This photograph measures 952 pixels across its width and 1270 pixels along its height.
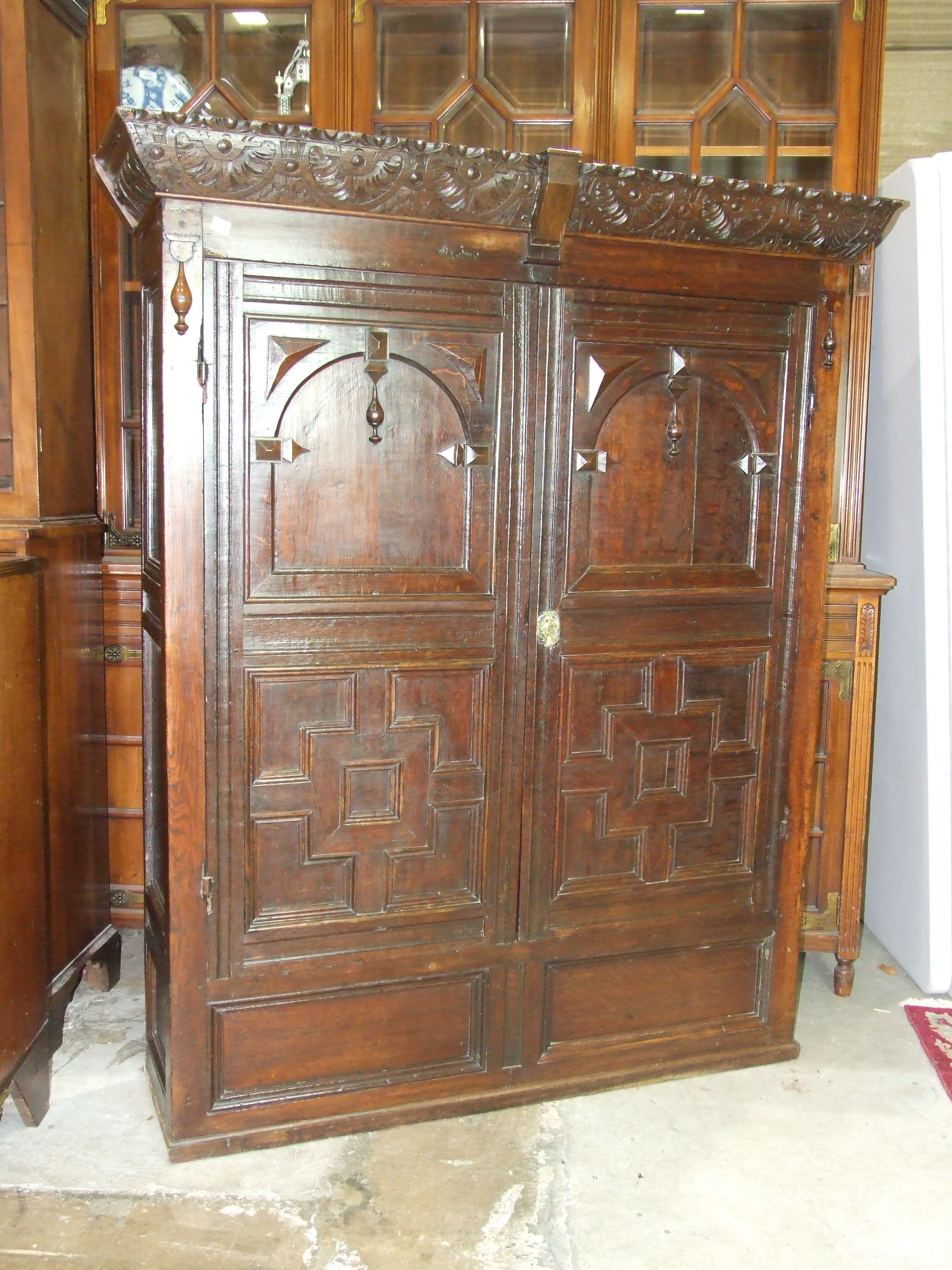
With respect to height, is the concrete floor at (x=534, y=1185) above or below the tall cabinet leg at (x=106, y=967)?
below

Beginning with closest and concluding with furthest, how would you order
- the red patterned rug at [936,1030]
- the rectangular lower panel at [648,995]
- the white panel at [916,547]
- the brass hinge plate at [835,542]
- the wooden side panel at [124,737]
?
the rectangular lower panel at [648,995], the red patterned rug at [936,1030], the white panel at [916,547], the wooden side panel at [124,737], the brass hinge plate at [835,542]

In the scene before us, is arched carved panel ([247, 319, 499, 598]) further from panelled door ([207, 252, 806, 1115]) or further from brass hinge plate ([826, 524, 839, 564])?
brass hinge plate ([826, 524, 839, 564])

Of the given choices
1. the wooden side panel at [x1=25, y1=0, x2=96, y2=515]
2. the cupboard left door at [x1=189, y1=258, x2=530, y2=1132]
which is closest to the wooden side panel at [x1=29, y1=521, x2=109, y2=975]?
the wooden side panel at [x1=25, y1=0, x2=96, y2=515]

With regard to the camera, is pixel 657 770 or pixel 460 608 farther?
pixel 657 770

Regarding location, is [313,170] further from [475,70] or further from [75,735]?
[75,735]

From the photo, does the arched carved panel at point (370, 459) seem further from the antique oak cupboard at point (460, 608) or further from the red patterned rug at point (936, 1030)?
the red patterned rug at point (936, 1030)

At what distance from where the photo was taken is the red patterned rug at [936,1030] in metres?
2.35

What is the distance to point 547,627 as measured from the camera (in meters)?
2.06

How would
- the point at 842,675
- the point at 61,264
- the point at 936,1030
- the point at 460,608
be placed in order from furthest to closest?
1. the point at 842,675
2. the point at 936,1030
3. the point at 61,264
4. the point at 460,608

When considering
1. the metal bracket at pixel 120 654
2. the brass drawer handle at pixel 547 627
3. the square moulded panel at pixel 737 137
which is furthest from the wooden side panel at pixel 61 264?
the square moulded panel at pixel 737 137

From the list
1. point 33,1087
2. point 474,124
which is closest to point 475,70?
point 474,124

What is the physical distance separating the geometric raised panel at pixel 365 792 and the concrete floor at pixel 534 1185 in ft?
1.60

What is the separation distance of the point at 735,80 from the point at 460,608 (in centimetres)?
171

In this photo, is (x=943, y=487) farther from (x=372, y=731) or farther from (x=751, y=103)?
(x=372, y=731)
